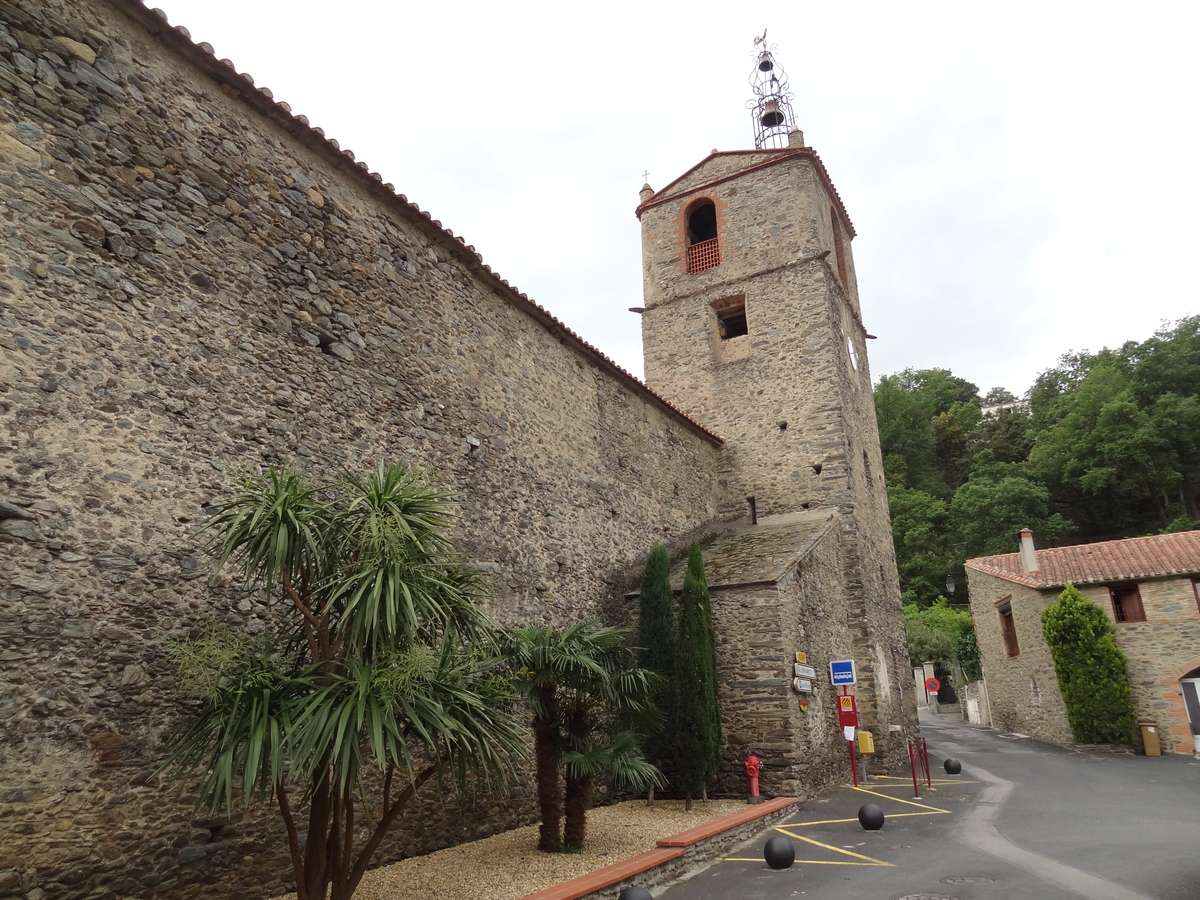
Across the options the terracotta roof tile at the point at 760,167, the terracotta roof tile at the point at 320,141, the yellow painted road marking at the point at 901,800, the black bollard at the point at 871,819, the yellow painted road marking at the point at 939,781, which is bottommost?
the yellow painted road marking at the point at 939,781

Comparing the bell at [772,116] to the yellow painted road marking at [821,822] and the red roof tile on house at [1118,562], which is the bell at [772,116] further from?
the yellow painted road marking at [821,822]

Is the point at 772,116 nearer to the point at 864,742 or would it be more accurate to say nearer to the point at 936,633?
the point at 864,742

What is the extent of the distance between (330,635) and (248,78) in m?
5.64

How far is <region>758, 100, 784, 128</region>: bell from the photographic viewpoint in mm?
24406

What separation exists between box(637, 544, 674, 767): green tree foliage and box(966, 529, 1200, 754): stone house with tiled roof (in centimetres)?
1554

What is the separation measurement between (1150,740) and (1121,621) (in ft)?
10.3

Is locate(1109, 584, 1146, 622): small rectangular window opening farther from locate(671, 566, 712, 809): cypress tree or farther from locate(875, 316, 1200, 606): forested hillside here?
locate(875, 316, 1200, 606): forested hillside

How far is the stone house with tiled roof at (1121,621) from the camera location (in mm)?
20016

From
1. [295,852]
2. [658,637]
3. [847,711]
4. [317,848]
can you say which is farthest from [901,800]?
[295,852]

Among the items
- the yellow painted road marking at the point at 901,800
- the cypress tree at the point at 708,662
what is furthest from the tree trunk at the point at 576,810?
the yellow painted road marking at the point at 901,800

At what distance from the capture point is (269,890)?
6.48 meters

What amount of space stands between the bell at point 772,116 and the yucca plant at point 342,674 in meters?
21.9

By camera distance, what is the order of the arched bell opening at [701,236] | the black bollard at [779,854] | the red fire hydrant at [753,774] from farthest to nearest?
1. the arched bell opening at [701,236]
2. the red fire hydrant at [753,774]
3. the black bollard at [779,854]

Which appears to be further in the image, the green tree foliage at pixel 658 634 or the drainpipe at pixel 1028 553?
the drainpipe at pixel 1028 553
